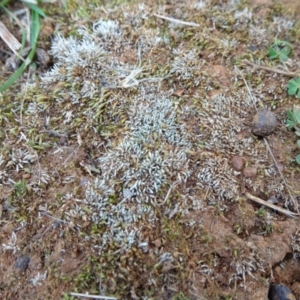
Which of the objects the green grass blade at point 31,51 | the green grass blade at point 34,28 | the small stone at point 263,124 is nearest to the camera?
the small stone at point 263,124

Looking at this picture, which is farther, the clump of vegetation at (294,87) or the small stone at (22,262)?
the clump of vegetation at (294,87)

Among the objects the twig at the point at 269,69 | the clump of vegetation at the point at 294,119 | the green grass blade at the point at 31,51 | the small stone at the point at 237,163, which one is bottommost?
the clump of vegetation at the point at 294,119

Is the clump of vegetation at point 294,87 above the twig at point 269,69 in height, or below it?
below

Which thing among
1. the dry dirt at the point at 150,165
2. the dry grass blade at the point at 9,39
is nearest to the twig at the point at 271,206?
→ the dry dirt at the point at 150,165

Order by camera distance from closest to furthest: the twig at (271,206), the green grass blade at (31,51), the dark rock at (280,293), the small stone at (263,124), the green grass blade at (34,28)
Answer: the dark rock at (280,293) < the twig at (271,206) < the small stone at (263,124) < the green grass blade at (31,51) < the green grass blade at (34,28)

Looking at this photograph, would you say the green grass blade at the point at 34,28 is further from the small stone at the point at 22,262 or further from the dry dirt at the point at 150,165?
the small stone at the point at 22,262

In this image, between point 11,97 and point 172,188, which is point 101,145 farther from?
point 11,97

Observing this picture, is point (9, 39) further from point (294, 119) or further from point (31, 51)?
point (294, 119)
